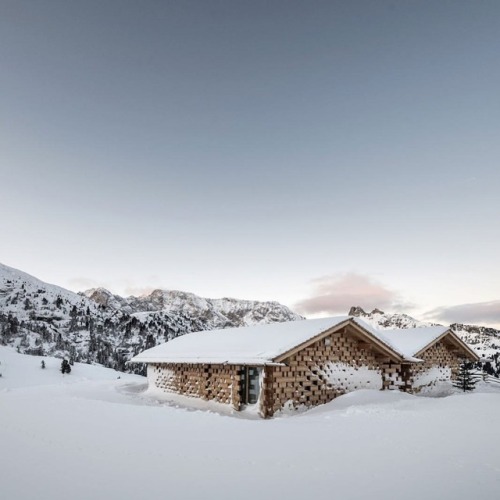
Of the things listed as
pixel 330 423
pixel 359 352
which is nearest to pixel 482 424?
pixel 330 423

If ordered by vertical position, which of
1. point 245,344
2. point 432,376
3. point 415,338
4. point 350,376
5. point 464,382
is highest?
point 415,338

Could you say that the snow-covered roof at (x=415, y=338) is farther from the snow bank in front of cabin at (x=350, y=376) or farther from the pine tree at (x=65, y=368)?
the pine tree at (x=65, y=368)

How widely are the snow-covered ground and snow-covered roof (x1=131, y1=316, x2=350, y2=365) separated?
321cm

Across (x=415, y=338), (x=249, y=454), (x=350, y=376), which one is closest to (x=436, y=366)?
(x=415, y=338)

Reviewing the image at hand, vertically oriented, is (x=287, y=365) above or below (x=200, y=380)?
above

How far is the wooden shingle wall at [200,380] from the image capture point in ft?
56.5

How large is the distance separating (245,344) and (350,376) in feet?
15.7

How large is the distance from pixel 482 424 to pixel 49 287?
213m

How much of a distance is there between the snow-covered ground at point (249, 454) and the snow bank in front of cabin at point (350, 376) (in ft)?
11.5

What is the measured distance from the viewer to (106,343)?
122 metres

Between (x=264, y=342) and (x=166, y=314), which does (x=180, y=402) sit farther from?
(x=166, y=314)

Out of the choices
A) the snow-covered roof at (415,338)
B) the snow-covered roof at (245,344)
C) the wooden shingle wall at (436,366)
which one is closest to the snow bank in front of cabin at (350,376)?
the snow-covered roof at (245,344)

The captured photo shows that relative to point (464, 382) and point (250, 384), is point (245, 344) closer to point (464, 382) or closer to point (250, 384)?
point (250, 384)

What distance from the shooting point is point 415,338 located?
2691cm
